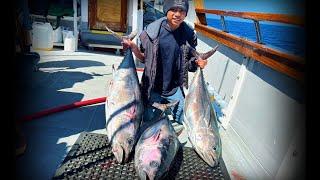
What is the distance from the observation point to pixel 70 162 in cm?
272

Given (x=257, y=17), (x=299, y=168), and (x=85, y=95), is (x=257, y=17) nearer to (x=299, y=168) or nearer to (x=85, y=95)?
(x=299, y=168)

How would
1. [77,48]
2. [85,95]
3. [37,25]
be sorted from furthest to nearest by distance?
1. [77,48]
2. [37,25]
3. [85,95]

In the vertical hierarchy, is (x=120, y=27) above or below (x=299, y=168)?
above

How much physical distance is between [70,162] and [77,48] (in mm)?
5719

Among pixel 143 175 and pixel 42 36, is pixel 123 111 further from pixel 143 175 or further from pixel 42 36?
pixel 42 36

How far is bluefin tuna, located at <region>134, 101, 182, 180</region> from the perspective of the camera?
2.42m

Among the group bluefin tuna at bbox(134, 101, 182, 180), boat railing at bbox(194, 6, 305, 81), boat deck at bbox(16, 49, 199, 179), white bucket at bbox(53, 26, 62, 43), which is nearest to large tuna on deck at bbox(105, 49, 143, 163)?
bluefin tuna at bbox(134, 101, 182, 180)

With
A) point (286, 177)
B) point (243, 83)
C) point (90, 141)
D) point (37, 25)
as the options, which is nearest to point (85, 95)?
point (90, 141)

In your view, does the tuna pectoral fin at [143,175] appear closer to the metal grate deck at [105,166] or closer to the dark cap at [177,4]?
the metal grate deck at [105,166]

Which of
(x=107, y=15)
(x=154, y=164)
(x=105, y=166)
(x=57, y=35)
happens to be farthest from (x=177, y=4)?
(x=107, y=15)

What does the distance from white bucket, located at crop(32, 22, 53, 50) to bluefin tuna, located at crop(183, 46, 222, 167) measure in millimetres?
5002

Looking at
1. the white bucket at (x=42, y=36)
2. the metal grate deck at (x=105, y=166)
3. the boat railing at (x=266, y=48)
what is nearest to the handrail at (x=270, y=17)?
the boat railing at (x=266, y=48)

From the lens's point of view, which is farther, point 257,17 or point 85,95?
point 85,95

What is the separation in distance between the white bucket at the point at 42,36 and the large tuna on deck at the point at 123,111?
14.6 feet
